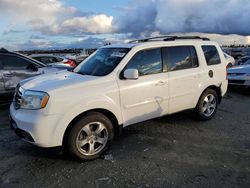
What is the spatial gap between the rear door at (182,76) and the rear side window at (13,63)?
427cm

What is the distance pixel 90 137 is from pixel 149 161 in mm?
950

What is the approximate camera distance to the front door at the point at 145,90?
456 cm

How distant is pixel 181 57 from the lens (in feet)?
18.1

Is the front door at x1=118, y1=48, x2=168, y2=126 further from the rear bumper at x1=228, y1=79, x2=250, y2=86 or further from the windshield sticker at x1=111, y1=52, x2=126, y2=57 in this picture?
the rear bumper at x1=228, y1=79, x2=250, y2=86

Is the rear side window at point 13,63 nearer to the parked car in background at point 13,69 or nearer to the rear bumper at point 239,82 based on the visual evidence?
the parked car in background at point 13,69

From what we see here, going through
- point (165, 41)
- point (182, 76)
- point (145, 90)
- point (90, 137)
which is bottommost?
point (90, 137)

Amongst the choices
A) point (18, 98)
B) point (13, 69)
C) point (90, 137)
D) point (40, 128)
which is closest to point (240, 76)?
point (90, 137)

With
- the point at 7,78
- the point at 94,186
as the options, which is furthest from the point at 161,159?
the point at 7,78

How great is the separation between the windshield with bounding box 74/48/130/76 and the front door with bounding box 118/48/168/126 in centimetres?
24

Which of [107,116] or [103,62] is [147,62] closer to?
[103,62]

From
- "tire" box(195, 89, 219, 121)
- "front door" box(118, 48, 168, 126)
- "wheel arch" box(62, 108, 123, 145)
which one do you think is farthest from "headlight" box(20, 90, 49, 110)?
"tire" box(195, 89, 219, 121)

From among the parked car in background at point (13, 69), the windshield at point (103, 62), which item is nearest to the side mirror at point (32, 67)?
the parked car in background at point (13, 69)

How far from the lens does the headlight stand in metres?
3.85

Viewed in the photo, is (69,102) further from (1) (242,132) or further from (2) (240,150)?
(1) (242,132)
